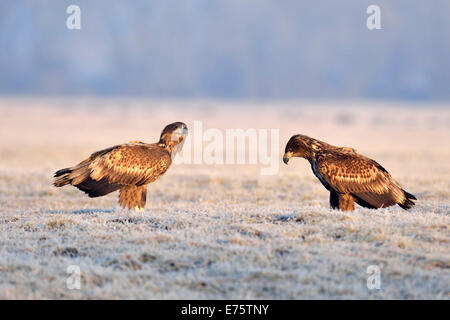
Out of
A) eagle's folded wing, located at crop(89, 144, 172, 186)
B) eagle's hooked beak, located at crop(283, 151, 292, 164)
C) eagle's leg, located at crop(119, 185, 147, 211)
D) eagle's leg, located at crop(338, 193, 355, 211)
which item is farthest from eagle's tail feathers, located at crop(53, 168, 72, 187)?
eagle's leg, located at crop(338, 193, 355, 211)

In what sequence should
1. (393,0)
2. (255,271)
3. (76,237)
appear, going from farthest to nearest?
(393,0) → (76,237) → (255,271)

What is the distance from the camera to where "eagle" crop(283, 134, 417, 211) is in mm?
12047

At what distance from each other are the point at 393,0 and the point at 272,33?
37.0m

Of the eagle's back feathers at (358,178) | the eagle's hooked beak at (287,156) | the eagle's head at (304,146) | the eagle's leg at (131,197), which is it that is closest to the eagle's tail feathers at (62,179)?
the eagle's leg at (131,197)

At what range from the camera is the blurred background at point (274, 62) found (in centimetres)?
16825

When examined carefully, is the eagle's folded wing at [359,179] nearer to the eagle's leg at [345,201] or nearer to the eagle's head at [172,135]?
the eagle's leg at [345,201]

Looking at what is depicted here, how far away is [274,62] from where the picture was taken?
186 metres

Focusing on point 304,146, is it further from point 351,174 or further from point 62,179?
point 62,179

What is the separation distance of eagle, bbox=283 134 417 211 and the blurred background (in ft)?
479

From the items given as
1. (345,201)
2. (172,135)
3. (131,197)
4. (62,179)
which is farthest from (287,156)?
(62,179)

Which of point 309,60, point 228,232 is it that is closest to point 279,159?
point 228,232

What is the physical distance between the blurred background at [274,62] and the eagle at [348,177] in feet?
479
